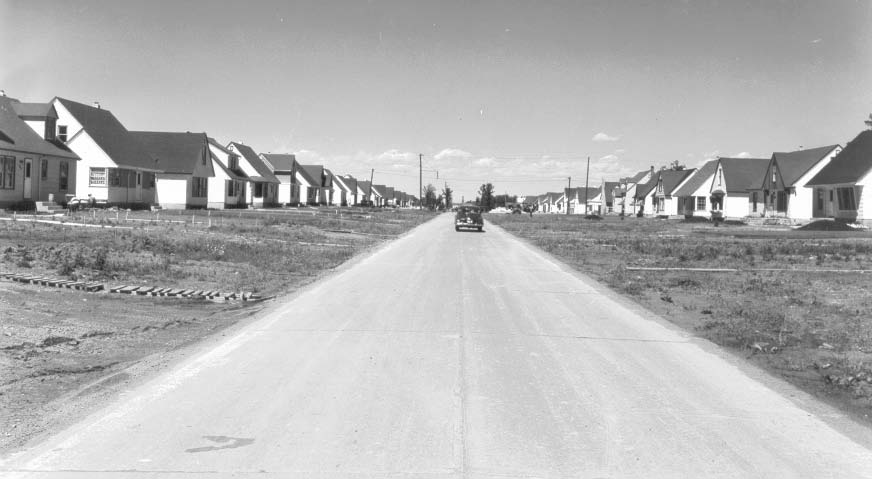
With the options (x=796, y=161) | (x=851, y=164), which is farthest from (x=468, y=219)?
(x=796, y=161)

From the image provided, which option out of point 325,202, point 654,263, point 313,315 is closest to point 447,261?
point 654,263

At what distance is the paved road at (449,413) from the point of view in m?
5.57

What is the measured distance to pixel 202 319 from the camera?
12695mm

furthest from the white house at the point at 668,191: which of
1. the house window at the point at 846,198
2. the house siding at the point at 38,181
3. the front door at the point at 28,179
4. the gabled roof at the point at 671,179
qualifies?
the front door at the point at 28,179

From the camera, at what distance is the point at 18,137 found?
1592 inches

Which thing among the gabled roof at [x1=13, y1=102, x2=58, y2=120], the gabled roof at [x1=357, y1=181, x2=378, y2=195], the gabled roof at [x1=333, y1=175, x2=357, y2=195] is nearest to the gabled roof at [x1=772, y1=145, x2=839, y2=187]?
the gabled roof at [x1=13, y1=102, x2=58, y2=120]

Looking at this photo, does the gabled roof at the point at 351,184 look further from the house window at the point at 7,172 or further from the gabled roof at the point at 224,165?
the house window at the point at 7,172

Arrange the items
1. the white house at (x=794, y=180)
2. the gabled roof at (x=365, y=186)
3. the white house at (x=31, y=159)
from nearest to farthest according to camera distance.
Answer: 1. the white house at (x=31, y=159)
2. the white house at (x=794, y=180)
3. the gabled roof at (x=365, y=186)

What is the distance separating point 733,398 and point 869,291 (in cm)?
1153

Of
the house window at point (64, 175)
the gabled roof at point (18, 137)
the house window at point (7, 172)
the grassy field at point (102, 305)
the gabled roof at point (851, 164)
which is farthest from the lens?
the gabled roof at point (851, 164)

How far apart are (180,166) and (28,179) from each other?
17.4 m

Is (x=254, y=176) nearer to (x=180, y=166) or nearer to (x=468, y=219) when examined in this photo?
(x=180, y=166)

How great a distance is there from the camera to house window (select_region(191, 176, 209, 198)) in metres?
59.7

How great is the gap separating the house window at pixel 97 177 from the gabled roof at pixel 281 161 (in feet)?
143
